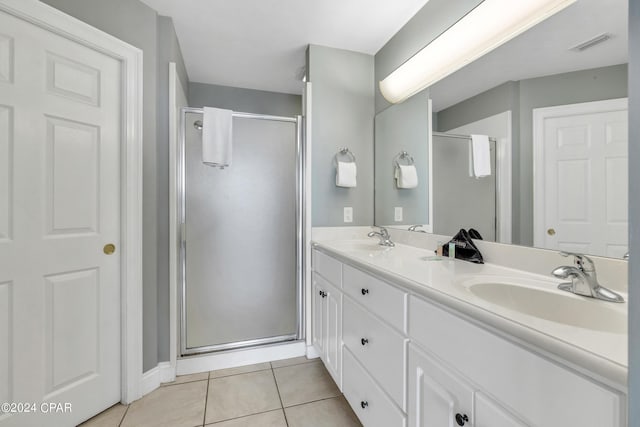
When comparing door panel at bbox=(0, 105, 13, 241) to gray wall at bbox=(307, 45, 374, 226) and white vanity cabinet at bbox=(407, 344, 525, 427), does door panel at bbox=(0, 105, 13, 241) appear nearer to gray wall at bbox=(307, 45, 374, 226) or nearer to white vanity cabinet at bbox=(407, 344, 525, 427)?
gray wall at bbox=(307, 45, 374, 226)

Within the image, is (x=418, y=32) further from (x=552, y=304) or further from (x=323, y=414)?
(x=323, y=414)

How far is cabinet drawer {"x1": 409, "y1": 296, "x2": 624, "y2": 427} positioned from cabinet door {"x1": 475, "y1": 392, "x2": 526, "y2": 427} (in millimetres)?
A: 20

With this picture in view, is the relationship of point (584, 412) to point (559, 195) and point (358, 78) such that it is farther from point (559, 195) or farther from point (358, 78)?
point (358, 78)

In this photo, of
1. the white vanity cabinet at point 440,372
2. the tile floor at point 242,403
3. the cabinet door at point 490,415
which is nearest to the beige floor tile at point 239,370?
the tile floor at point 242,403

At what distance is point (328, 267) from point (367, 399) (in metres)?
0.72

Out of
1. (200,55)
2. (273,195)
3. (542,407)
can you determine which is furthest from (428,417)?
(200,55)

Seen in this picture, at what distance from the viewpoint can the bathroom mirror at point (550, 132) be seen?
880 millimetres

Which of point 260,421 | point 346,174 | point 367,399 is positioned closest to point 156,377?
point 260,421

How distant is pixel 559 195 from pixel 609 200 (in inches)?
5.6

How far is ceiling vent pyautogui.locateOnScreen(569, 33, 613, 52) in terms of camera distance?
0.90 metres

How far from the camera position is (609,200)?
0.88m

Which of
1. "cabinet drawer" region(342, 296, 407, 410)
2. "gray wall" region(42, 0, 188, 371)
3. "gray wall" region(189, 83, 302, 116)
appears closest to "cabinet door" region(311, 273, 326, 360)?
"cabinet drawer" region(342, 296, 407, 410)

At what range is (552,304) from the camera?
2.88 feet

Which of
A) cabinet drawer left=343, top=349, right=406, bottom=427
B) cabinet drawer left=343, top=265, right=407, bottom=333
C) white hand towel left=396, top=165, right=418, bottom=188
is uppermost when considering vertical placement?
white hand towel left=396, top=165, right=418, bottom=188
